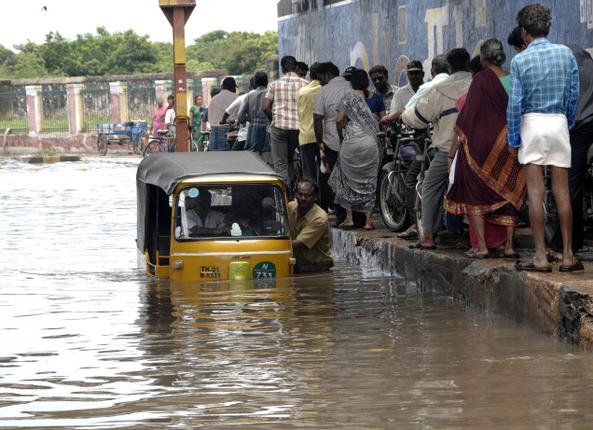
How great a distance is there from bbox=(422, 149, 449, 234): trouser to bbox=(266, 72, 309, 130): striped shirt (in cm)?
461

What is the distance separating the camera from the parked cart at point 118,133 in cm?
4328

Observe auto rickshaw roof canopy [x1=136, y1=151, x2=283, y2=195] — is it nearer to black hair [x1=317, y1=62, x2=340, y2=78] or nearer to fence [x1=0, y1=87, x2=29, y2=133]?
black hair [x1=317, y1=62, x2=340, y2=78]

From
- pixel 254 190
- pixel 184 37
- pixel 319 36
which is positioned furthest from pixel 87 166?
pixel 254 190

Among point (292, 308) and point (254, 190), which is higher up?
point (254, 190)

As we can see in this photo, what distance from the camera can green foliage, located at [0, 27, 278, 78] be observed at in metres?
68.4

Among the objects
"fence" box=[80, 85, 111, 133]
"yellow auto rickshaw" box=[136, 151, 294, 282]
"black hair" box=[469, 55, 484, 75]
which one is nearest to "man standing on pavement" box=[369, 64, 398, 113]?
"yellow auto rickshaw" box=[136, 151, 294, 282]

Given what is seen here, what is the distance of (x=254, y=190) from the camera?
1160cm

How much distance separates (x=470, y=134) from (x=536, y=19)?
1.42 m

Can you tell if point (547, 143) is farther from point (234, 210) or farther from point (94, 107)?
point (94, 107)

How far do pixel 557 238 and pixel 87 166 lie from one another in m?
26.3

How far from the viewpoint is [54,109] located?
48.5m

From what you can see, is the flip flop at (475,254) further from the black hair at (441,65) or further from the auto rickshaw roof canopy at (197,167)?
the auto rickshaw roof canopy at (197,167)

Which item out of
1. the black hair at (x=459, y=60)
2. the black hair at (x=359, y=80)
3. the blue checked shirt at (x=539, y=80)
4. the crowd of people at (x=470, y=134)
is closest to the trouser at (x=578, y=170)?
the crowd of people at (x=470, y=134)

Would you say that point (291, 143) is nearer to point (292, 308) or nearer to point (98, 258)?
point (98, 258)
